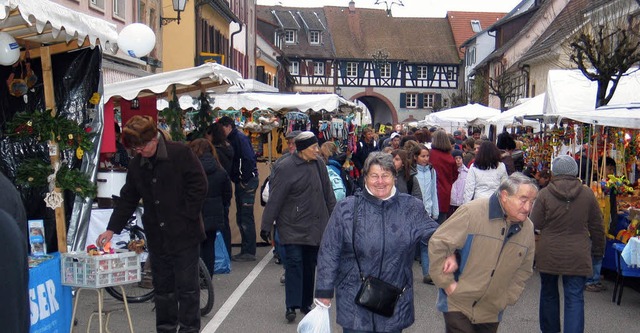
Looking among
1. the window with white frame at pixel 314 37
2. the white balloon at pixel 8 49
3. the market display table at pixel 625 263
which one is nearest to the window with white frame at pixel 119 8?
the market display table at pixel 625 263

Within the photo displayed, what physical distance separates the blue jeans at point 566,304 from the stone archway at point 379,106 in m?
68.8

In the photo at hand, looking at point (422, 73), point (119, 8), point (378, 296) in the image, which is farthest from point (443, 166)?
point (422, 73)

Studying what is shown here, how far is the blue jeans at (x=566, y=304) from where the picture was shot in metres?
7.26

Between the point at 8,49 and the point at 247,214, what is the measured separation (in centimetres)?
594

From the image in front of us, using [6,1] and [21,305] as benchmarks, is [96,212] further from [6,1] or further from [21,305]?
[21,305]

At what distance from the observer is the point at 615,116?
11016 millimetres

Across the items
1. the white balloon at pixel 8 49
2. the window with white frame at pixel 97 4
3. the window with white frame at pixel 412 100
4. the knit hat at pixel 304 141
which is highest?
the window with white frame at pixel 97 4

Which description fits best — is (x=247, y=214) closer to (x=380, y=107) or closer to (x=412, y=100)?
(x=412, y=100)

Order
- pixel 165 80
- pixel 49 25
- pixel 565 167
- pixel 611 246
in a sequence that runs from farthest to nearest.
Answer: pixel 611 246 < pixel 165 80 < pixel 565 167 < pixel 49 25

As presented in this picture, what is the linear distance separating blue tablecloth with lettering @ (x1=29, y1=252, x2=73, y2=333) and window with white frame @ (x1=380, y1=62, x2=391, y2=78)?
7151cm

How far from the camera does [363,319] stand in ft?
16.9

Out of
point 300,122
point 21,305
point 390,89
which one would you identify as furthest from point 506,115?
point 390,89

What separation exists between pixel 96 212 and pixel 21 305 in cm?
712

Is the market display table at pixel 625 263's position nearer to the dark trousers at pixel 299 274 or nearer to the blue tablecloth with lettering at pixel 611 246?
the blue tablecloth with lettering at pixel 611 246
